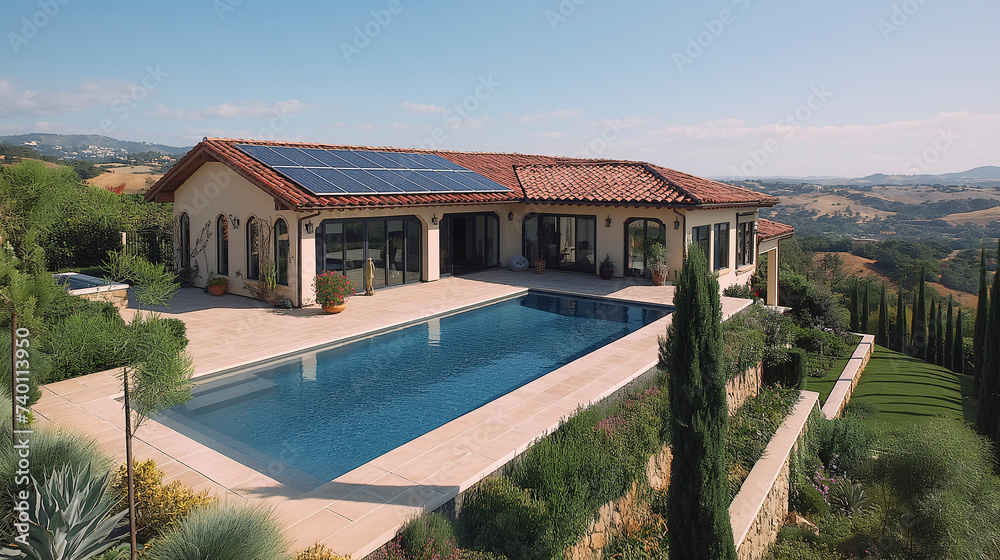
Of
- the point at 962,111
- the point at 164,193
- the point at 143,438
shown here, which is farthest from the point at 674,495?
the point at 164,193

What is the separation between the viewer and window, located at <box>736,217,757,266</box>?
82.3 ft

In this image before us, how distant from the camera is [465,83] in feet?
69.0

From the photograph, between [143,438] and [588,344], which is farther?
[588,344]

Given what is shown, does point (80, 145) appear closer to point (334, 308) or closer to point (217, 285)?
point (217, 285)

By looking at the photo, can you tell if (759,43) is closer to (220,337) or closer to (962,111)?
(962,111)

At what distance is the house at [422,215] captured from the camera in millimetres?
17484

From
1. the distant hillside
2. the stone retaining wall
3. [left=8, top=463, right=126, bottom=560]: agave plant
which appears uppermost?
the distant hillside

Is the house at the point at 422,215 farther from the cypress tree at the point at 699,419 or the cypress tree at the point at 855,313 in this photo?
the cypress tree at the point at 699,419

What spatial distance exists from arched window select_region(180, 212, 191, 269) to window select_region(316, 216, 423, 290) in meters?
4.87

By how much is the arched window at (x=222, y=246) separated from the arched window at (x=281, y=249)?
264 centimetres

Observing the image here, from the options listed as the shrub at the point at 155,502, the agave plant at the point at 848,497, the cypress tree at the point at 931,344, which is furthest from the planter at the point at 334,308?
the cypress tree at the point at 931,344

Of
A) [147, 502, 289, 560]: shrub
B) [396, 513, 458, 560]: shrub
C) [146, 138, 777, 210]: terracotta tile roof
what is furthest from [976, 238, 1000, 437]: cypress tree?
[147, 502, 289, 560]: shrub

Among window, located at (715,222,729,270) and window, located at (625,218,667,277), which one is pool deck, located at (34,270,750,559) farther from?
window, located at (715,222,729,270)

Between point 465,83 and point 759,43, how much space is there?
9.79 m
